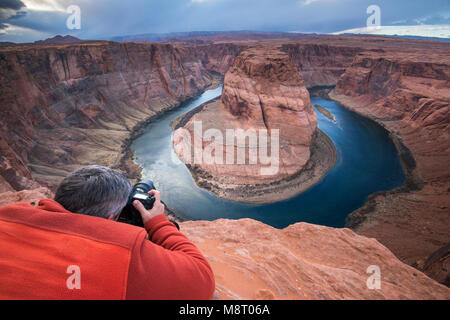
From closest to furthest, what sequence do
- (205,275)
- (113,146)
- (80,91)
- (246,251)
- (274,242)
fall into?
1. (205,275)
2. (246,251)
3. (274,242)
4. (113,146)
5. (80,91)

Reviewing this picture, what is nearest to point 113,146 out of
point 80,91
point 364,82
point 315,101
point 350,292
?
point 80,91

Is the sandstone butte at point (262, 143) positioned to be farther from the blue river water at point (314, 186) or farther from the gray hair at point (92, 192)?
the gray hair at point (92, 192)

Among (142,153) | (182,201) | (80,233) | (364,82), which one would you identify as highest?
(364,82)

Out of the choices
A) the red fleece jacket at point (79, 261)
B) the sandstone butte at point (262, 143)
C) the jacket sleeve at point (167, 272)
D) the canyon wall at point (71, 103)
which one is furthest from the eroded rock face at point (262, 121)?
the red fleece jacket at point (79, 261)

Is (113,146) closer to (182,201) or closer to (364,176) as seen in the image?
(182,201)

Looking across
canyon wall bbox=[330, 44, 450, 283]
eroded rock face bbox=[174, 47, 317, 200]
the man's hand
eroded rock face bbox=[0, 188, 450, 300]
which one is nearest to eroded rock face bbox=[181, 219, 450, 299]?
eroded rock face bbox=[0, 188, 450, 300]

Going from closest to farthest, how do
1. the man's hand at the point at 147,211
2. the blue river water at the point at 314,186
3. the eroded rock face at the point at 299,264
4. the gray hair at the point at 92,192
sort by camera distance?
the gray hair at the point at 92,192 < the man's hand at the point at 147,211 < the eroded rock face at the point at 299,264 < the blue river water at the point at 314,186

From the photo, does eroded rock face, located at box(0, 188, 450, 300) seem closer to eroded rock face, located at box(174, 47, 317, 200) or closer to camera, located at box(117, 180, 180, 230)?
camera, located at box(117, 180, 180, 230)
